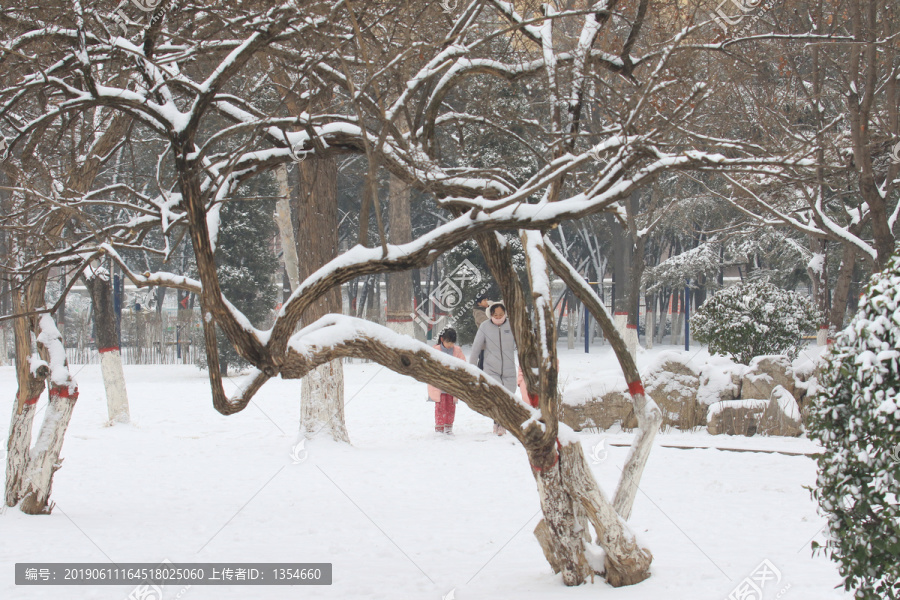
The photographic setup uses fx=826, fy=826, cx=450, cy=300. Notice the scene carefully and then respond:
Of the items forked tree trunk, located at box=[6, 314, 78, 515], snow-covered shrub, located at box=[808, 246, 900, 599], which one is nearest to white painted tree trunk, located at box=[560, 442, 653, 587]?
snow-covered shrub, located at box=[808, 246, 900, 599]

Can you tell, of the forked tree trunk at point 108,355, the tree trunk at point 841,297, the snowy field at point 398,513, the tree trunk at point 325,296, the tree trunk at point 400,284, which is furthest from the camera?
the tree trunk at point 400,284

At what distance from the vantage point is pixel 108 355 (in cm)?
1255

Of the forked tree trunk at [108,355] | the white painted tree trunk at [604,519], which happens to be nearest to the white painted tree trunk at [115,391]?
the forked tree trunk at [108,355]

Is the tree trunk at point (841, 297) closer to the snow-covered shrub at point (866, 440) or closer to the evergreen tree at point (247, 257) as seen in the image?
the evergreen tree at point (247, 257)

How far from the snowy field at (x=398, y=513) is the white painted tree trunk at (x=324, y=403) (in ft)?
0.88

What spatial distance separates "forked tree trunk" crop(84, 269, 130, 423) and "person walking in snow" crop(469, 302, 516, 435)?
217 inches

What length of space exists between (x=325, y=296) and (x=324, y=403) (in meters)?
1.32

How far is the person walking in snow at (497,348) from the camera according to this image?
34.2 ft

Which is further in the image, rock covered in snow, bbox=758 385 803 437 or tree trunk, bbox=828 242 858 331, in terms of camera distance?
tree trunk, bbox=828 242 858 331

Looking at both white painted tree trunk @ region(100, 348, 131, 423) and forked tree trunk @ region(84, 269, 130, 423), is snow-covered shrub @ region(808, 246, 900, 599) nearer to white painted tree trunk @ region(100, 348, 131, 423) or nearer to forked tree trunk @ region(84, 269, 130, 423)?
forked tree trunk @ region(84, 269, 130, 423)

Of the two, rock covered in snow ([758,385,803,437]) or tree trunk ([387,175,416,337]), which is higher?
tree trunk ([387,175,416,337])

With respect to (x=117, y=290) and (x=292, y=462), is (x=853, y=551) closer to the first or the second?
(x=292, y=462)

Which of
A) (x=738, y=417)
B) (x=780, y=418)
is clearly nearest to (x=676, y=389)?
(x=738, y=417)

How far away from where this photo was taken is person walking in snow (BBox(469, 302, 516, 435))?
10.4 metres
